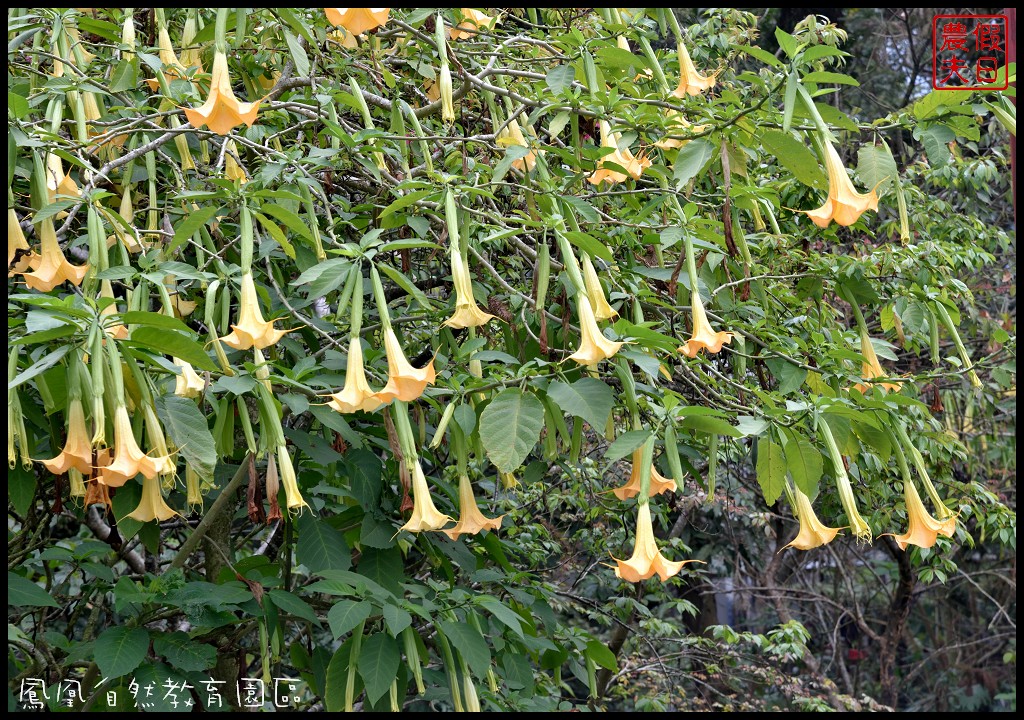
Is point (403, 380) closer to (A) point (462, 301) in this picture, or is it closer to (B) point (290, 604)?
(A) point (462, 301)

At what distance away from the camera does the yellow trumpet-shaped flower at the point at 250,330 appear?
1558 mm

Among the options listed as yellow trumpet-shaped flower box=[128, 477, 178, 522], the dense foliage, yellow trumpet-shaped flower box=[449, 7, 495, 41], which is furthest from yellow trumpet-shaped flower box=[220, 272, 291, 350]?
yellow trumpet-shaped flower box=[449, 7, 495, 41]

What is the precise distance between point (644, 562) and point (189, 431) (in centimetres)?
83

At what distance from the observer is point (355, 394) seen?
1.53 m

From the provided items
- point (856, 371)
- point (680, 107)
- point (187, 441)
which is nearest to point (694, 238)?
point (680, 107)

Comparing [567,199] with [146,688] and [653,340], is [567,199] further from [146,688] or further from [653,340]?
[146,688]

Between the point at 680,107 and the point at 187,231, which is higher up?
the point at 680,107

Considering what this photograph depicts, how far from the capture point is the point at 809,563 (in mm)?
6590

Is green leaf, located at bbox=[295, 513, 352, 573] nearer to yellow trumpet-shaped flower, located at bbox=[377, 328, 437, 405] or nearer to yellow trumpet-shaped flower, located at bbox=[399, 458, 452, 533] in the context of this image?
yellow trumpet-shaped flower, located at bbox=[399, 458, 452, 533]

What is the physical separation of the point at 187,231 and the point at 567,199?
775 millimetres

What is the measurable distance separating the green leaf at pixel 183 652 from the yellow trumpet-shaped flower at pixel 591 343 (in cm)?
110

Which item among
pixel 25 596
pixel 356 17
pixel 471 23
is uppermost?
pixel 356 17

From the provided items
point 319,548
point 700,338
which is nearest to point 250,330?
point 319,548

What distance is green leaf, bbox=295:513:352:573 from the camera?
2.11 m
